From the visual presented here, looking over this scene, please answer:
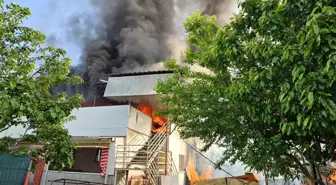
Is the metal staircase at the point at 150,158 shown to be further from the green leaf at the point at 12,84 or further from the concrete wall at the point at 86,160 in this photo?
the green leaf at the point at 12,84

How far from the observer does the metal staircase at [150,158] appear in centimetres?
1084

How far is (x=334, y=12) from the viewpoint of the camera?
3.00m

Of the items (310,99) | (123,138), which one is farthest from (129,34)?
(310,99)

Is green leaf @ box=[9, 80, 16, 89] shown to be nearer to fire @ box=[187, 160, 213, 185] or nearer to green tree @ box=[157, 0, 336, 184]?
green tree @ box=[157, 0, 336, 184]

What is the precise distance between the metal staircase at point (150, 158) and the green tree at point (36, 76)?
4.42 metres

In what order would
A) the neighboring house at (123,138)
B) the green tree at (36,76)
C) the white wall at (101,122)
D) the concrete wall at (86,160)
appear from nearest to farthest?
the green tree at (36,76)
the neighboring house at (123,138)
the white wall at (101,122)
the concrete wall at (86,160)

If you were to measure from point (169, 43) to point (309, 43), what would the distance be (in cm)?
1775

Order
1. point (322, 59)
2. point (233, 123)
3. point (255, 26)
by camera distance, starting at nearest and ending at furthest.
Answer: point (322, 59)
point (255, 26)
point (233, 123)

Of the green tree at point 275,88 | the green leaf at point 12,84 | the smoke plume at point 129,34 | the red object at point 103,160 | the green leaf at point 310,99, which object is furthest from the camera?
the smoke plume at point 129,34

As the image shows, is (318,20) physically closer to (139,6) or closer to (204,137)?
(204,137)

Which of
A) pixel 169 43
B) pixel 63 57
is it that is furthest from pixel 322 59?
pixel 169 43

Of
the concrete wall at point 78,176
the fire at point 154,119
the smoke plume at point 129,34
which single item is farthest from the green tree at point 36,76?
the smoke plume at point 129,34

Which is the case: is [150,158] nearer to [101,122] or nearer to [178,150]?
[101,122]

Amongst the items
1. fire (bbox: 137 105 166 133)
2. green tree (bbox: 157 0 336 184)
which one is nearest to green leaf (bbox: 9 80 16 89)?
green tree (bbox: 157 0 336 184)
